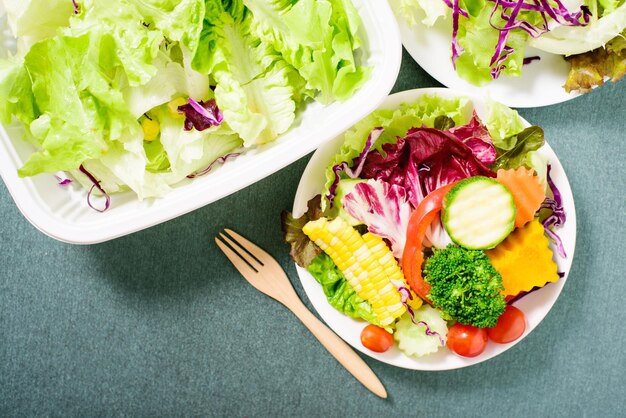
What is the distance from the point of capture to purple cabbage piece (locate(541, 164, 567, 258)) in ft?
5.18

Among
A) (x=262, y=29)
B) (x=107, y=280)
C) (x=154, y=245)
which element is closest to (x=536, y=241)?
(x=262, y=29)

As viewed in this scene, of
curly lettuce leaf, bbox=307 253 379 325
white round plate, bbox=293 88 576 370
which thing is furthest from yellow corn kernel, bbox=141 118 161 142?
curly lettuce leaf, bbox=307 253 379 325

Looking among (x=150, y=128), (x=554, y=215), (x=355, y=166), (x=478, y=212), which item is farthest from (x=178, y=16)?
(x=554, y=215)

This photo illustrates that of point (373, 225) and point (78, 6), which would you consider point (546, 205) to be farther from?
point (78, 6)

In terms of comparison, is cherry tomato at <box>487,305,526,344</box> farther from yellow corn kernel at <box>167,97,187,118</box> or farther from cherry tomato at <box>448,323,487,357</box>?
yellow corn kernel at <box>167,97,187,118</box>

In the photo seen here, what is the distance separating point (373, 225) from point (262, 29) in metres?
0.55

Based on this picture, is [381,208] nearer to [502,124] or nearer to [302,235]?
[302,235]

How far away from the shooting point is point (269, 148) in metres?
1.40

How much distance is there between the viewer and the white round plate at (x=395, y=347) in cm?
158

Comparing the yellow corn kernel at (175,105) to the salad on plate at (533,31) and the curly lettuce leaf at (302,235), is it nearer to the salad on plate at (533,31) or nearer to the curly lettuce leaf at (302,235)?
the curly lettuce leaf at (302,235)

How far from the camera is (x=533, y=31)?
5.06 feet

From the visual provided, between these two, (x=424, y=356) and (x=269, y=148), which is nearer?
(x=269, y=148)


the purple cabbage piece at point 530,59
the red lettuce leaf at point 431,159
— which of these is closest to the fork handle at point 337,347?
the red lettuce leaf at point 431,159

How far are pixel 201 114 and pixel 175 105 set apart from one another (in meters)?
0.07
